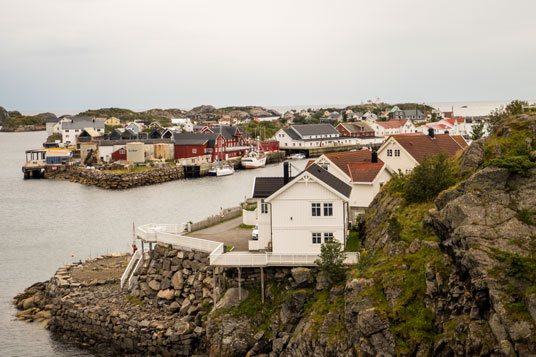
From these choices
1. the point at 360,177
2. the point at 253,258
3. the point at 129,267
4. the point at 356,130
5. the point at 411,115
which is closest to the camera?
the point at 253,258

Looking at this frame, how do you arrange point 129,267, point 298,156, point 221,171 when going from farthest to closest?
1. point 298,156
2. point 221,171
3. point 129,267

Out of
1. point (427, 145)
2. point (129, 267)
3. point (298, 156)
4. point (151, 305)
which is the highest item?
point (427, 145)

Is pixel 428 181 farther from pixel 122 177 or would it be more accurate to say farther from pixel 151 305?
pixel 122 177

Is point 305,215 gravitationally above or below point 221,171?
above

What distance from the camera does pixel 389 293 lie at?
18969 millimetres

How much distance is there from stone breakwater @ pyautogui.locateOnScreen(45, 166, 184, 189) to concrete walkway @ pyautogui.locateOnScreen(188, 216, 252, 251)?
44.9 m

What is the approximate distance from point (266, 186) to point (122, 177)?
52.1m

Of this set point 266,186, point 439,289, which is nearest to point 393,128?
point 266,186

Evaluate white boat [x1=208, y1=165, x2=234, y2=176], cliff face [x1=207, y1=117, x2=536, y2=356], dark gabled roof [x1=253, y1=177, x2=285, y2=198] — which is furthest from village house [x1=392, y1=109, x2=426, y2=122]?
cliff face [x1=207, y1=117, x2=536, y2=356]

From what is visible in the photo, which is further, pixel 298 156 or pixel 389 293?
pixel 298 156

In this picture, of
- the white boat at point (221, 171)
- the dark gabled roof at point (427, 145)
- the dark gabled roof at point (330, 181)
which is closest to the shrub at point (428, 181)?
the dark gabled roof at point (330, 181)

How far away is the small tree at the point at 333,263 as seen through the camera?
72.1 ft

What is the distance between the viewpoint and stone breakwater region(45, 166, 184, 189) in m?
74.4

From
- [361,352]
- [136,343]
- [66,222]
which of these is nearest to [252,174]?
[66,222]
